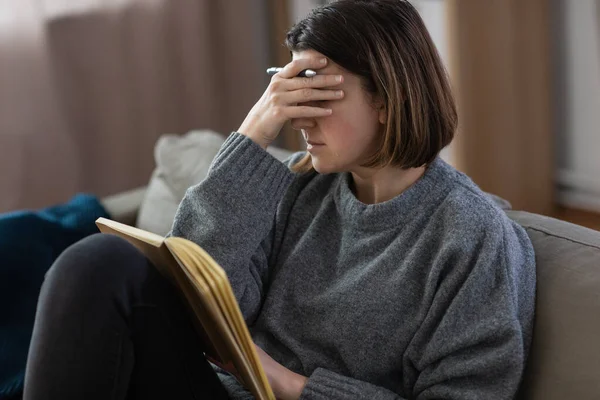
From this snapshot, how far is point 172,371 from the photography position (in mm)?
1105

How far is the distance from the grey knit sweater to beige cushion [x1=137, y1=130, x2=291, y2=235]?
64 cm

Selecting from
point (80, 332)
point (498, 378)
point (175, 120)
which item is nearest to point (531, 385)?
point (498, 378)

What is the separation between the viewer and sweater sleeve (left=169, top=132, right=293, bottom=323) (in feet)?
4.15

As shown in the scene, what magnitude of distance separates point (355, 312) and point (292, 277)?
0.49 ft

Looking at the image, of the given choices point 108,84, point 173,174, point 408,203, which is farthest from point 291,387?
point 108,84

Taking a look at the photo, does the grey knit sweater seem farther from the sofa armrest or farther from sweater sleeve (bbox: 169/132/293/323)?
the sofa armrest

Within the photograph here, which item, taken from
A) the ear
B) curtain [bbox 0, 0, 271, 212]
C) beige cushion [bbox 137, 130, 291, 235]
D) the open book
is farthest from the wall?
the open book

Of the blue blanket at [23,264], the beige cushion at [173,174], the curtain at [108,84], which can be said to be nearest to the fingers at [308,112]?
the beige cushion at [173,174]

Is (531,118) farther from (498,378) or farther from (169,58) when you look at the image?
(498,378)

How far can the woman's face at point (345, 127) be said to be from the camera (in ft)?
3.95

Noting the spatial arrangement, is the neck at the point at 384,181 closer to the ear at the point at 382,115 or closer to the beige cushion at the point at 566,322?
the ear at the point at 382,115

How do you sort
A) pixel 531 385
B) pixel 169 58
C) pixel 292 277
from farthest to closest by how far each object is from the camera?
pixel 169 58, pixel 292 277, pixel 531 385

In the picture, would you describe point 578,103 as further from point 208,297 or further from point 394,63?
point 208,297

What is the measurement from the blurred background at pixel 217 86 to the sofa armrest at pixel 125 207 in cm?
66
